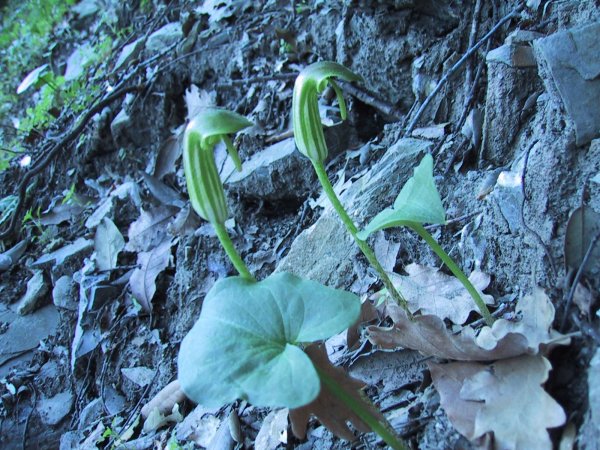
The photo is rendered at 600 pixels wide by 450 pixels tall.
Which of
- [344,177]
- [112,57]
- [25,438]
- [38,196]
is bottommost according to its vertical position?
[25,438]

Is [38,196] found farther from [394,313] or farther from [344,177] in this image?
[394,313]

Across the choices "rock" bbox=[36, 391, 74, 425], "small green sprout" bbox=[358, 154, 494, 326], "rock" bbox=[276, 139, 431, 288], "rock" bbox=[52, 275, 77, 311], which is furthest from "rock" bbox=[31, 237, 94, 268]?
"small green sprout" bbox=[358, 154, 494, 326]

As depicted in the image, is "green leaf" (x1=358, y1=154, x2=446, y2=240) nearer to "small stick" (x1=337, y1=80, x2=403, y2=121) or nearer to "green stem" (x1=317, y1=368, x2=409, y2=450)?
"green stem" (x1=317, y1=368, x2=409, y2=450)

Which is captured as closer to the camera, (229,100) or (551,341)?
(551,341)

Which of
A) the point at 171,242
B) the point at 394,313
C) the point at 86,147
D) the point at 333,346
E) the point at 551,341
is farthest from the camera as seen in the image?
the point at 86,147

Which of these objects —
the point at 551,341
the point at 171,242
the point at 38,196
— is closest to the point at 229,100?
the point at 171,242

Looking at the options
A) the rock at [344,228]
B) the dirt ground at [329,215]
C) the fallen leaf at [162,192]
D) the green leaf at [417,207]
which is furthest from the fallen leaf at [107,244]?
the green leaf at [417,207]

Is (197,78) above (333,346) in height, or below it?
above

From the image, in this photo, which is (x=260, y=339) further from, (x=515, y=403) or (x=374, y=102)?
(x=374, y=102)
